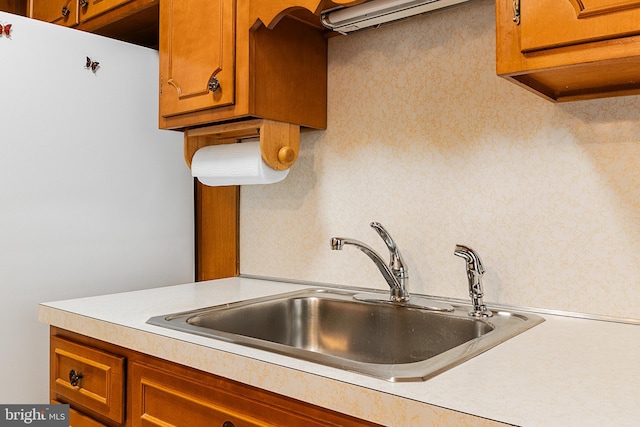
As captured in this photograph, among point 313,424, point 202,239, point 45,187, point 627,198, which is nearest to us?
point 313,424

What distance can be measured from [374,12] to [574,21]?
→ 1.76 feet

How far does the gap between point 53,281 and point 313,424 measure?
1.14m

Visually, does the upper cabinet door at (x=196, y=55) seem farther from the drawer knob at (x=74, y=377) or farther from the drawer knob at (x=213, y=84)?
the drawer knob at (x=74, y=377)

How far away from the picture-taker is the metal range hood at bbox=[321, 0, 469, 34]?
126 cm

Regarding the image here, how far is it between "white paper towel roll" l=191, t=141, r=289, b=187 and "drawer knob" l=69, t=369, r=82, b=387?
2.26 ft

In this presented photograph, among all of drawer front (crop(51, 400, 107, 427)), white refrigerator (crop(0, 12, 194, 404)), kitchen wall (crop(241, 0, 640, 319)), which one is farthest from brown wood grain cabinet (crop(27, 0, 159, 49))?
drawer front (crop(51, 400, 107, 427))

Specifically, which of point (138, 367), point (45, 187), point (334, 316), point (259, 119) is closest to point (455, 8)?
point (259, 119)

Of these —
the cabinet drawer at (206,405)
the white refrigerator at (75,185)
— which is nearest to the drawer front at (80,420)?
the cabinet drawer at (206,405)

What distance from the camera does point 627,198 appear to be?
117 cm

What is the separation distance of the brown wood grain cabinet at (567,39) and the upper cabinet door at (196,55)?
0.78 metres

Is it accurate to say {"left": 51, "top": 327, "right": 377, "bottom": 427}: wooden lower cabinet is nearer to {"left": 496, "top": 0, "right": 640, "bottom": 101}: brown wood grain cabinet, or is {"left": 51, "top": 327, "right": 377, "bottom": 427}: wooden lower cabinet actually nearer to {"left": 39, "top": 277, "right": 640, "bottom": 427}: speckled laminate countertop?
{"left": 39, "top": 277, "right": 640, "bottom": 427}: speckled laminate countertop

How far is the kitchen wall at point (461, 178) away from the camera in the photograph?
3.92ft

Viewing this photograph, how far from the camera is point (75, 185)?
170cm

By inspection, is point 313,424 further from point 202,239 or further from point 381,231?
point 202,239
